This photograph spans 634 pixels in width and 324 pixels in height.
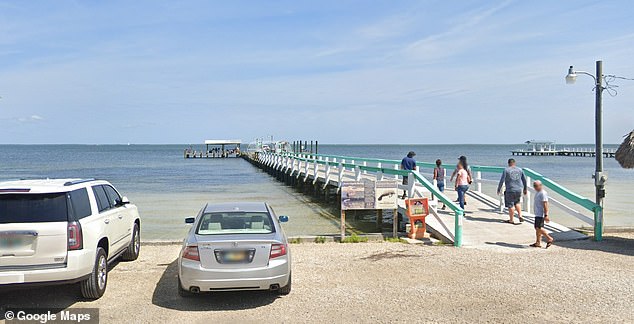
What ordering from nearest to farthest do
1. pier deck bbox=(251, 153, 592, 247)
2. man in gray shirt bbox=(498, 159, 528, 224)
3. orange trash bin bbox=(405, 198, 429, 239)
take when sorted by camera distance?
1. pier deck bbox=(251, 153, 592, 247)
2. orange trash bin bbox=(405, 198, 429, 239)
3. man in gray shirt bbox=(498, 159, 528, 224)

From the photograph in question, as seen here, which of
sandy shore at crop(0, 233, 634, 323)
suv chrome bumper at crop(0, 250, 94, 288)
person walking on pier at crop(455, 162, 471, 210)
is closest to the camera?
suv chrome bumper at crop(0, 250, 94, 288)

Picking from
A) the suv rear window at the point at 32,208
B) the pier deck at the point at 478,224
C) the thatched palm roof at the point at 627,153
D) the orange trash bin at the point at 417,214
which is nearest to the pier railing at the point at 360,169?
the pier deck at the point at 478,224

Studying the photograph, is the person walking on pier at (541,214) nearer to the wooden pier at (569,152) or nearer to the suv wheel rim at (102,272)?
the suv wheel rim at (102,272)

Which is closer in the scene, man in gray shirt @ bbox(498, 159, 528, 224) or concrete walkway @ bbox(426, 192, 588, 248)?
concrete walkway @ bbox(426, 192, 588, 248)

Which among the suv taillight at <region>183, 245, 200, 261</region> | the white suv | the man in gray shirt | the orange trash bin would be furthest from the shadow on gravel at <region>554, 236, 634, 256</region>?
the white suv

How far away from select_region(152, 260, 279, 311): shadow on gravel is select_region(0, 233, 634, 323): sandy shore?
14 mm

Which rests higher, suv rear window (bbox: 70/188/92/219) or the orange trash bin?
suv rear window (bbox: 70/188/92/219)

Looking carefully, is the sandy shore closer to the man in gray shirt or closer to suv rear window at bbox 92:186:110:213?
suv rear window at bbox 92:186:110:213

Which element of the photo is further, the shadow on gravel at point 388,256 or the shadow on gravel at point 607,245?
the shadow on gravel at point 607,245

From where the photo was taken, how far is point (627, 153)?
39.3 feet

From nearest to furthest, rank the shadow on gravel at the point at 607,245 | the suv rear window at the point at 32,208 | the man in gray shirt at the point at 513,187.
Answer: the suv rear window at the point at 32,208 < the shadow on gravel at the point at 607,245 < the man in gray shirt at the point at 513,187

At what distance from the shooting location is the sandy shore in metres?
6.98

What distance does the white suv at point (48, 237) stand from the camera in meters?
6.70

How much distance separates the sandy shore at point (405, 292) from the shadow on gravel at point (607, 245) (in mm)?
110
